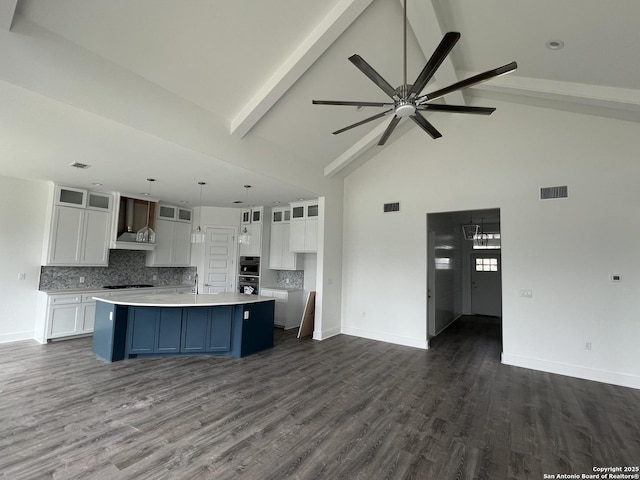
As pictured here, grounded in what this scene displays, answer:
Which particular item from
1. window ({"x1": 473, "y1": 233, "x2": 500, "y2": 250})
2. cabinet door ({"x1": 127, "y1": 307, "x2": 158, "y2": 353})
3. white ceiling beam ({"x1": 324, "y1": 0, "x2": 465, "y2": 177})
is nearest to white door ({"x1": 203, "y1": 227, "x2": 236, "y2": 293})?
cabinet door ({"x1": 127, "y1": 307, "x2": 158, "y2": 353})

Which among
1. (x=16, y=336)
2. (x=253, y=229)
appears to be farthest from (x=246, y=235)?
(x=16, y=336)

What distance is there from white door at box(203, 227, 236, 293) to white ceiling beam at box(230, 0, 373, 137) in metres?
3.85

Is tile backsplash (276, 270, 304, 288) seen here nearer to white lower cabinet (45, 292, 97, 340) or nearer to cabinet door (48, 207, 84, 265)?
white lower cabinet (45, 292, 97, 340)

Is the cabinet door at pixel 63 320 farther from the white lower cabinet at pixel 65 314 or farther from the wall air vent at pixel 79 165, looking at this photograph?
the wall air vent at pixel 79 165

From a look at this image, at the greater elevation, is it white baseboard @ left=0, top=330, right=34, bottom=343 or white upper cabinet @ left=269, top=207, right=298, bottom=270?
white upper cabinet @ left=269, top=207, right=298, bottom=270

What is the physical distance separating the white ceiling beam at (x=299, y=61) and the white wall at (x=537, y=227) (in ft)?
9.80

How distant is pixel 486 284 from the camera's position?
30.9 ft

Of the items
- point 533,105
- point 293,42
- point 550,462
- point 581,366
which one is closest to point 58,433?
point 550,462

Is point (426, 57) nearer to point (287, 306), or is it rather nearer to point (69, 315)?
point (287, 306)

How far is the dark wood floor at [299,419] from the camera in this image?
2.27 metres

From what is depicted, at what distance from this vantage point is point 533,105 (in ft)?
15.5

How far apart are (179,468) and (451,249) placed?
302 inches

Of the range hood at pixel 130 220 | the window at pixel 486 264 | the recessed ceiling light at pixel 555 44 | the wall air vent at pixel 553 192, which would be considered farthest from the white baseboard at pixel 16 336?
the window at pixel 486 264

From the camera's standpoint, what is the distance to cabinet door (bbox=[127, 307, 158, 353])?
14.6 ft
